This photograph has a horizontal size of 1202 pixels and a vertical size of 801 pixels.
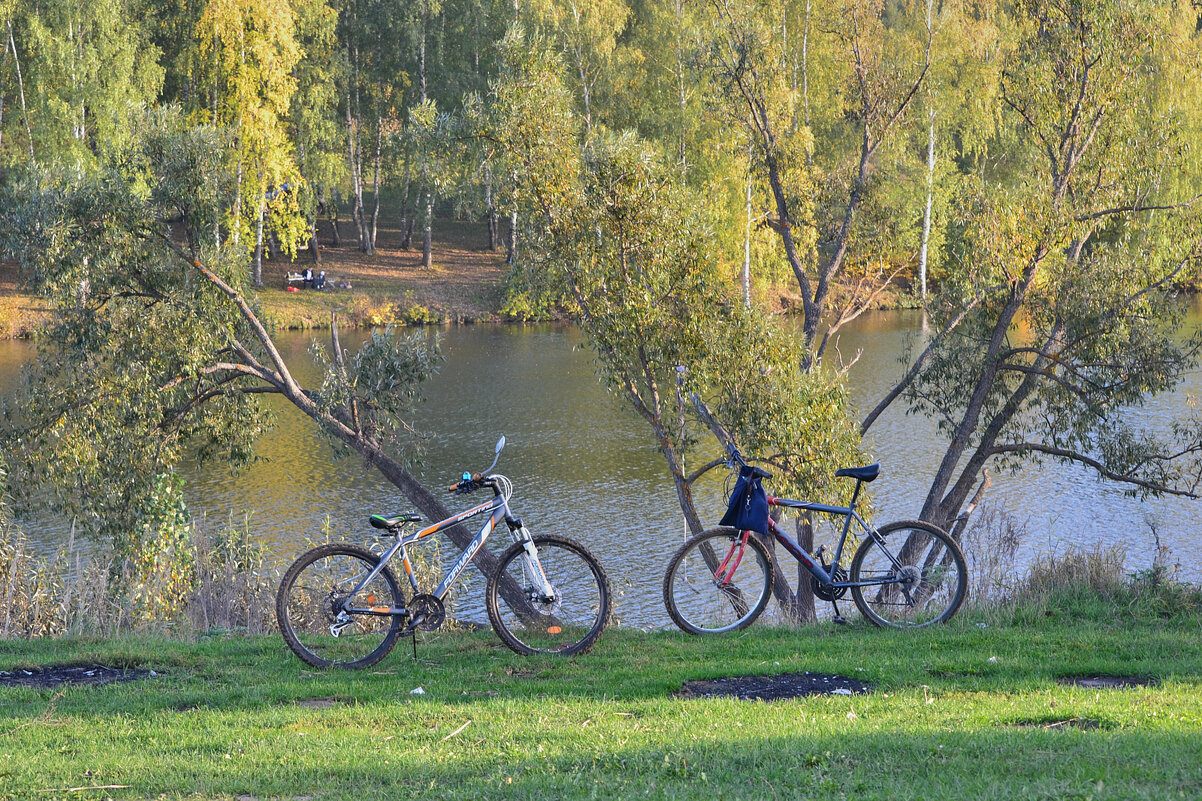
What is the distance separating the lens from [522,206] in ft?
37.8

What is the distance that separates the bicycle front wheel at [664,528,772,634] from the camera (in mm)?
7809

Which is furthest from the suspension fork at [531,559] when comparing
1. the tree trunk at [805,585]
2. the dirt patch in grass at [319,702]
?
the tree trunk at [805,585]

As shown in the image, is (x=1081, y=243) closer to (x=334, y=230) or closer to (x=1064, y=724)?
(x=1064, y=724)

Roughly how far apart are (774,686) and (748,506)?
5.86 ft

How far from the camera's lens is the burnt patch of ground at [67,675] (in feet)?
21.6

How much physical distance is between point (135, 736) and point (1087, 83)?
11.6 meters

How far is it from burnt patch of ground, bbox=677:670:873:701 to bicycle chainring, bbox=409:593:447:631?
6.00 ft

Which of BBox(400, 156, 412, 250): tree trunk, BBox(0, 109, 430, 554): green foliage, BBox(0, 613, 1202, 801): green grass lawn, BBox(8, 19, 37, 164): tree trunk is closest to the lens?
BBox(0, 613, 1202, 801): green grass lawn

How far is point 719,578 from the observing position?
8.11m

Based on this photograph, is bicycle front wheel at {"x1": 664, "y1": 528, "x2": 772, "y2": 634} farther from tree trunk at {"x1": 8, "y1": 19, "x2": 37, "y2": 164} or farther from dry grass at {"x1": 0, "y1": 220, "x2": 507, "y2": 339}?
tree trunk at {"x1": 8, "y1": 19, "x2": 37, "y2": 164}

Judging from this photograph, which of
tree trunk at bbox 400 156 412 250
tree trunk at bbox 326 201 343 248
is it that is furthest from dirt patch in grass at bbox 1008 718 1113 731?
tree trunk at bbox 326 201 343 248

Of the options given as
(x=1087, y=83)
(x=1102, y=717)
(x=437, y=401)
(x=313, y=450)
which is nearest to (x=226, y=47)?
(x=437, y=401)

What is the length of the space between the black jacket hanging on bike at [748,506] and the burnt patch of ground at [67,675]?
13.1 feet

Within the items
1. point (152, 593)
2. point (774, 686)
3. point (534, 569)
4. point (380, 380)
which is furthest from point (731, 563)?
point (152, 593)
